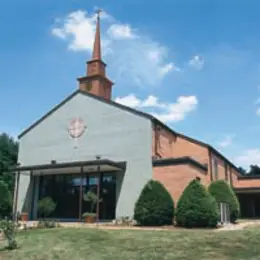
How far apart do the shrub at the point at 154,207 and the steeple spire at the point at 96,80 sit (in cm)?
1414

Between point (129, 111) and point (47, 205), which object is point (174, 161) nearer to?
point (129, 111)

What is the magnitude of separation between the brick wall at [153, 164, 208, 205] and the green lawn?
6.96 metres

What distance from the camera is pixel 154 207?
794 inches

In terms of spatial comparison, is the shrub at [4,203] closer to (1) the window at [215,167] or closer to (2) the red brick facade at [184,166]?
(2) the red brick facade at [184,166]

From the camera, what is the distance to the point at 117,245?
12.6m

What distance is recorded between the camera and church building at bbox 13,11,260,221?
76.2 ft

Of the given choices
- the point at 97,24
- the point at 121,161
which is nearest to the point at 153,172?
the point at 121,161

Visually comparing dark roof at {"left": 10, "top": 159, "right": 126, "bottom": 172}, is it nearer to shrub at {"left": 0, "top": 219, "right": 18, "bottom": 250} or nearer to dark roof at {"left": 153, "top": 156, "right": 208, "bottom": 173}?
dark roof at {"left": 153, "top": 156, "right": 208, "bottom": 173}

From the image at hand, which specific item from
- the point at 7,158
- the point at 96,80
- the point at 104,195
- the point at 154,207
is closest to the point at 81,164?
the point at 104,195

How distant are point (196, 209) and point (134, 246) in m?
7.18

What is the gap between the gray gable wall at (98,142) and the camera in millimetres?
23609

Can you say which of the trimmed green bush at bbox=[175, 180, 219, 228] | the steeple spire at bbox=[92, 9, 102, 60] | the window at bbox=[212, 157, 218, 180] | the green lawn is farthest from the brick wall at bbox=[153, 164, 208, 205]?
the steeple spire at bbox=[92, 9, 102, 60]

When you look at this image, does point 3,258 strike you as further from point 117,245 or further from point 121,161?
point 121,161

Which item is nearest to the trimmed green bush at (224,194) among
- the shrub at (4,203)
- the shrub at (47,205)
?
the shrub at (47,205)
